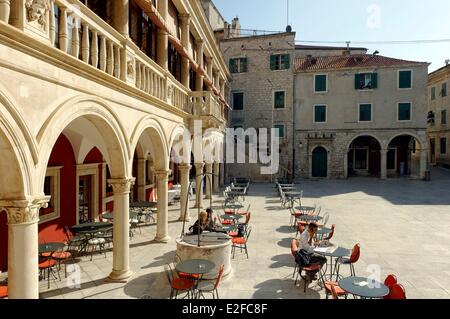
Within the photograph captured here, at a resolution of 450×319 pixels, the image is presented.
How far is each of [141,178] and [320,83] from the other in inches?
938

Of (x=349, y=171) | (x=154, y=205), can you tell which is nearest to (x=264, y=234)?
(x=154, y=205)

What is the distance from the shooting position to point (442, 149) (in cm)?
3966

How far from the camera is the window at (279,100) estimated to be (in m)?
33.0

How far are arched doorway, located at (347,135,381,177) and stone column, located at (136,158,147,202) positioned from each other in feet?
86.6

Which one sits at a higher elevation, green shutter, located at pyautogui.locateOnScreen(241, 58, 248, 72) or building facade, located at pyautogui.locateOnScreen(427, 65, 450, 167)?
green shutter, located at pyautogui.locateOnScreen(241, 58, 248, 72)

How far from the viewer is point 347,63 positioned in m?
33.1

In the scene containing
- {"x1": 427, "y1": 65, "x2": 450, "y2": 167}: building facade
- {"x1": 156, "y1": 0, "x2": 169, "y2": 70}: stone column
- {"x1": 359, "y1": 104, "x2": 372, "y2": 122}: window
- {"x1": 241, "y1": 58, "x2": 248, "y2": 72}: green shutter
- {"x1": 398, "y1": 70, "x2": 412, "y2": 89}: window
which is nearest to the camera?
{"x1": 156, "y1": 0, "x2": 169, "y2": 70}: stone column

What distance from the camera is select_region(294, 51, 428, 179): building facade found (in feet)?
103

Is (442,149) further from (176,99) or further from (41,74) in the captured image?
(41,74)

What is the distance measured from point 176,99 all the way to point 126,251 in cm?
675

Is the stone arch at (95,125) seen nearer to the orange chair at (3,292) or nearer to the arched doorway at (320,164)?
the orange chair at (3,292)

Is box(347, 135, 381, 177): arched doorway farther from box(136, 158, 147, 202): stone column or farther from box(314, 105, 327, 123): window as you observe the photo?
box(136, 158, 147, 202): stone column

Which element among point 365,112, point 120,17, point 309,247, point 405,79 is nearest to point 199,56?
point 120,17

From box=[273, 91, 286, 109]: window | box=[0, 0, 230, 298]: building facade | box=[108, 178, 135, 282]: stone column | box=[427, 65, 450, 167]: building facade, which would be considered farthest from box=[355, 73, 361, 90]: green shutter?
box=[108, 178, 135, 282]: stone column
